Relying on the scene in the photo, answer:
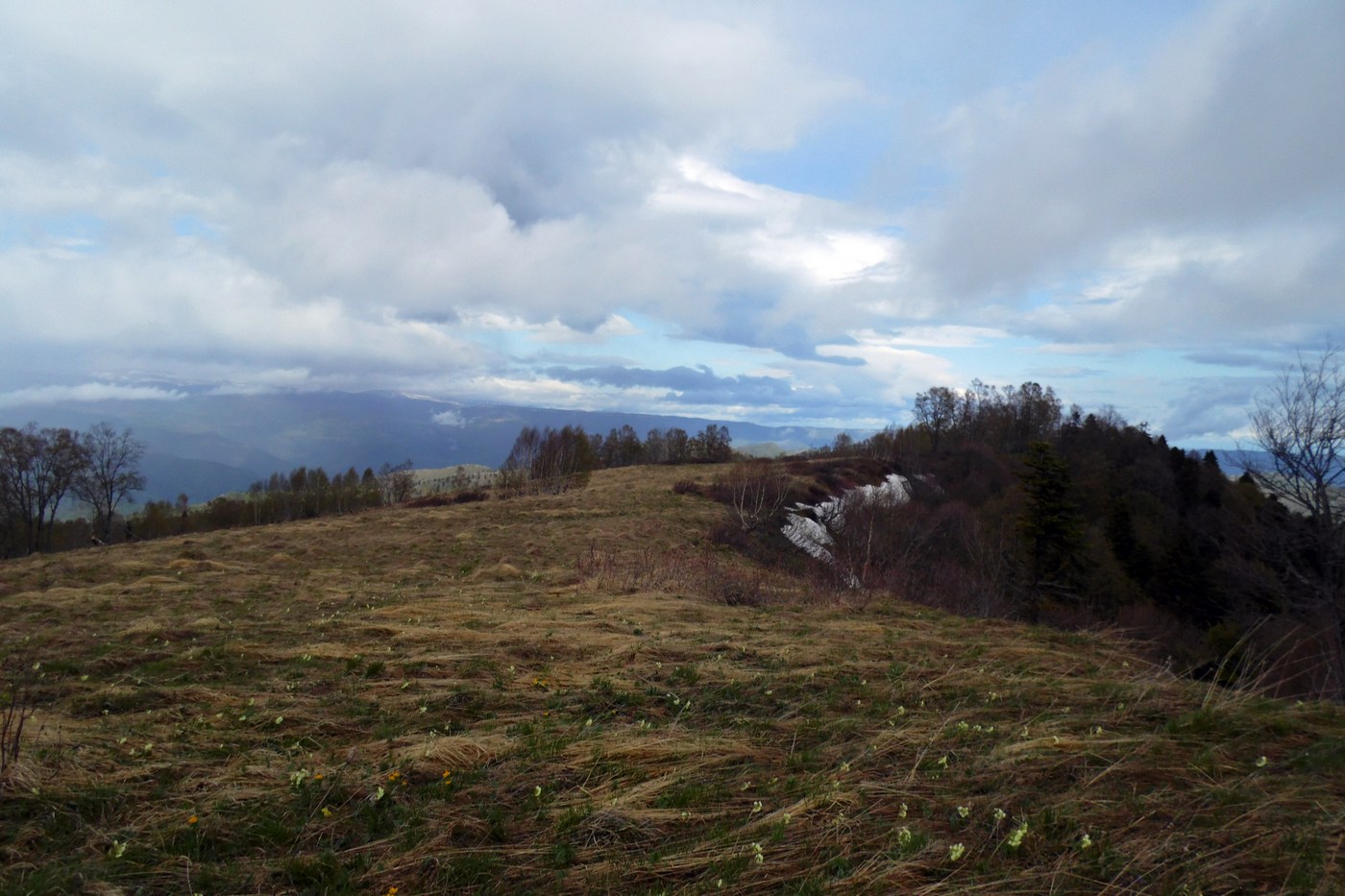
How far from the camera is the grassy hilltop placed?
Result: 12.2 feet

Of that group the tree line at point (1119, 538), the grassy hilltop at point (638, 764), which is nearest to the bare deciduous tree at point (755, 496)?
the tree line at point (1119, 538)

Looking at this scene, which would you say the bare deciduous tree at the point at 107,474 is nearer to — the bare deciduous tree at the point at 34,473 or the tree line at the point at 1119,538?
the bare deciduous tree at the point at 34,473

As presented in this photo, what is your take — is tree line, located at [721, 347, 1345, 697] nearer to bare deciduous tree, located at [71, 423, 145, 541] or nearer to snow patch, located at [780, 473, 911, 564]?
snow patch, located at [780, 473, 911, 564]

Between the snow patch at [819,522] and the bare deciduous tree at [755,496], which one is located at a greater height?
the bare deciduous tree at [755,496]

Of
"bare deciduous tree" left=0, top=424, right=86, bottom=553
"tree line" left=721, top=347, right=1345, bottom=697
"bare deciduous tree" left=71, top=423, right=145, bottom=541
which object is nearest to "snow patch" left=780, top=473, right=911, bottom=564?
"tree line" left=721, top=347, right=1345, bottom=697

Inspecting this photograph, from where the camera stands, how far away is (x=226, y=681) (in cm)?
739

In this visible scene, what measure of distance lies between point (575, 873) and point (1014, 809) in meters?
2.78

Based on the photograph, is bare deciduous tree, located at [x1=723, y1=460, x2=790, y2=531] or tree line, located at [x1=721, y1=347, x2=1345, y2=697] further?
bare deciduous tree, located at [x1=723, y1=460, x2=790, y2=531]

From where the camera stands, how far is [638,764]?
16.6 feet

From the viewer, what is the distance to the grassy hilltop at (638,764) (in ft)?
12.2

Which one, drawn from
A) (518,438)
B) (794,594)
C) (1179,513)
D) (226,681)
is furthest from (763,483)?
(1179,513)

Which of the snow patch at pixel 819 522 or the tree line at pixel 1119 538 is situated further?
the snow patch at pixel 819 522

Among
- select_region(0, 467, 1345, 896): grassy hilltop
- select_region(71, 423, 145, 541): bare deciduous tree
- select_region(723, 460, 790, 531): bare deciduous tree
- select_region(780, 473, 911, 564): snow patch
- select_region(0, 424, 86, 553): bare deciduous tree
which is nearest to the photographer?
select_region(0, 467, 1345, 896): grassy hilltop

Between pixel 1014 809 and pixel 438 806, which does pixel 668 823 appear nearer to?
pixel 438 806
